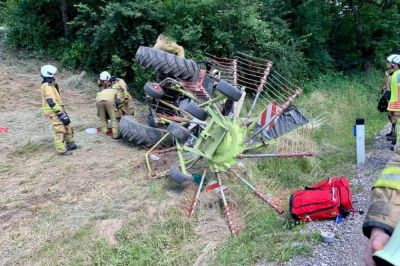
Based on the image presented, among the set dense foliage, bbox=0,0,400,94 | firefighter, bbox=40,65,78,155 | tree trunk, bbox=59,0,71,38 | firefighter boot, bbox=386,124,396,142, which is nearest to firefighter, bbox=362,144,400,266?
firefighter, bbox=40,65,78,155

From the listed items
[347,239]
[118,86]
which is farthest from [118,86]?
[347,239]

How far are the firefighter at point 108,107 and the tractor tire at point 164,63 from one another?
3.50 ft

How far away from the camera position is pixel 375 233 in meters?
1.63

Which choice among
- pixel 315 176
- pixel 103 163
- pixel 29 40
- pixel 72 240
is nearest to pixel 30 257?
pixel 72 240

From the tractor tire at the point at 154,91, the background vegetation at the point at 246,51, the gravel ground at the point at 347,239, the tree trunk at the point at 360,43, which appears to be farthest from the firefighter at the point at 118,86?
the tree trunk at the point at 360,43

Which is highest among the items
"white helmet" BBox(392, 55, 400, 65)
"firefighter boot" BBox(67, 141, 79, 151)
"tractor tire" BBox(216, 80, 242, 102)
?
"white helmet" BBox(392, 55, 400, 65)

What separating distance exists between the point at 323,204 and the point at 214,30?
6.97 m

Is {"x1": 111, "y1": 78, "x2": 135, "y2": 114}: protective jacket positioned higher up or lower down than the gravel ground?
lower down

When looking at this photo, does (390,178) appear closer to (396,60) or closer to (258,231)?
(258,231)

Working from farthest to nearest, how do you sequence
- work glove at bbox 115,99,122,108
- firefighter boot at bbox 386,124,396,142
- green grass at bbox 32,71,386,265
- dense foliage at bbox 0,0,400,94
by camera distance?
1. dense foliage at bbox 0,0,400,94
2. work glove at bbox 115,99,122,108
3. firefighter boot at bbox 386,124,396,142
4. green grass at bbox 32,71,386,265

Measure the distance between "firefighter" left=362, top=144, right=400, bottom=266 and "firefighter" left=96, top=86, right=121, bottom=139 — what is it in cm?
595

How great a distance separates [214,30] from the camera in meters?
10.8

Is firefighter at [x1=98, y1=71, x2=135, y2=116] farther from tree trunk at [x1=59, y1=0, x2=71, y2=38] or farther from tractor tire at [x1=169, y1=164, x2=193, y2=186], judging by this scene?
tree trunk at [x1=59, y1=0, x2=71, y2=38]

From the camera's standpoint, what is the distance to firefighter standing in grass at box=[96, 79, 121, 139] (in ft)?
24.0
